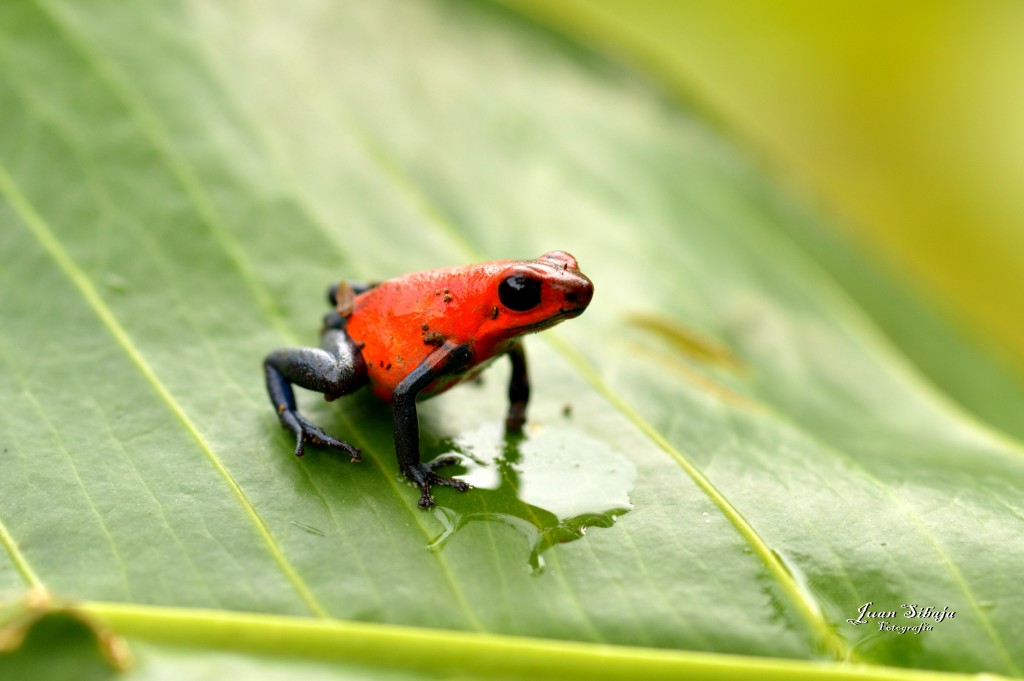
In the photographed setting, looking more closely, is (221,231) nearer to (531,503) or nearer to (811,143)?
(531,503)

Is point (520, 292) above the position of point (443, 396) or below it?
above

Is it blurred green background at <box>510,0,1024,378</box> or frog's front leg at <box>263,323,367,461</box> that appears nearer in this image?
frog's front leg at <box>263,323,367,461</box>

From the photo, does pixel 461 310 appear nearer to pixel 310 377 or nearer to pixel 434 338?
pixel 434 338

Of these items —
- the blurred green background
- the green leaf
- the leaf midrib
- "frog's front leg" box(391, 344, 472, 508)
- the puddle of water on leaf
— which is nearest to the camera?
the leaf midrib

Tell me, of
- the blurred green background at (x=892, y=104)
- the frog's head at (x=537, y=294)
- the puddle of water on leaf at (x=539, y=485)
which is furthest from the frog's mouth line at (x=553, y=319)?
the blurred green background at (x=892, y=104)
